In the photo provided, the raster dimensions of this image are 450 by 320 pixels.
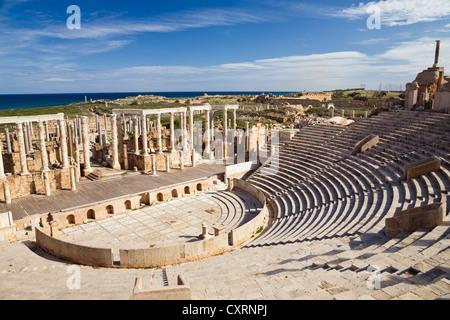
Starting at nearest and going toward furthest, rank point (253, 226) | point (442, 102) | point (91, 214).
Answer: point (253, 226) < point (91, 214) < point (442, 102)

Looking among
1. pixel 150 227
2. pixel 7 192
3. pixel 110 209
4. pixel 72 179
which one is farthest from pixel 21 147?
pixel 150 227

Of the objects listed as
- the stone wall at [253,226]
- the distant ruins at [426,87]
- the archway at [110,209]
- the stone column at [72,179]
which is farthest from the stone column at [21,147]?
the distant ruins at [426,87]

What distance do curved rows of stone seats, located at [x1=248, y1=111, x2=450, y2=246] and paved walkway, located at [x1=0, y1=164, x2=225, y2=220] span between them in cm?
515

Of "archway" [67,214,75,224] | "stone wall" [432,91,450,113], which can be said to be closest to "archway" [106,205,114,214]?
"archway" [67,214,75,224]

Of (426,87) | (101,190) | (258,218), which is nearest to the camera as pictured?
(258,218)

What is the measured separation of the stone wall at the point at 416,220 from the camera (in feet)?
33.5

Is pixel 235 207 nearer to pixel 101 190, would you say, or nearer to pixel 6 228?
pixel 101 190

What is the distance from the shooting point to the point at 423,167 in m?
15.4

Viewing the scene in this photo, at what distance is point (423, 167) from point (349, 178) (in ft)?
13.7

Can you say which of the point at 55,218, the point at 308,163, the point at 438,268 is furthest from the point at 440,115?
the point at 55,218

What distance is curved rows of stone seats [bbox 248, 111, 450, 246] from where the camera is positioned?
13.6 meters

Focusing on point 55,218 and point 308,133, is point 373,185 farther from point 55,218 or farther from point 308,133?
point 55,218

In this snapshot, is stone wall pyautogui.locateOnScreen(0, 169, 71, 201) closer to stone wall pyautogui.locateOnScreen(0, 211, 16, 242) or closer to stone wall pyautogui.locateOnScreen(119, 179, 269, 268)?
stone wall pyautogui.locateOnScreen(0, 211, 16, 242)

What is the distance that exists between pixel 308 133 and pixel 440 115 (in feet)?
33.5
